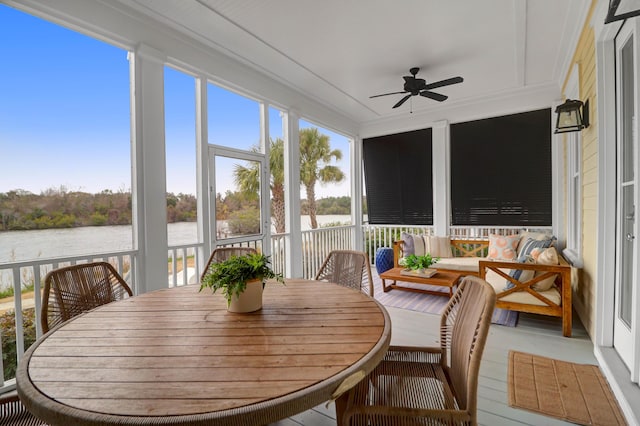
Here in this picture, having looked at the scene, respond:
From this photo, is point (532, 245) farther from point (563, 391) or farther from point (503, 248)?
point (563, 391)

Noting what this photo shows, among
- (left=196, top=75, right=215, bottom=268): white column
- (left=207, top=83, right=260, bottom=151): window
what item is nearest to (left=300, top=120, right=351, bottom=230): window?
(left=207, top=83, right=260, bottom=151): window

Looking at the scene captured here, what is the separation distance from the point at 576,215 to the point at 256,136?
4.08 metres

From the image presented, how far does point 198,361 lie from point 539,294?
10.8 ft

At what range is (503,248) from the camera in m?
4.39

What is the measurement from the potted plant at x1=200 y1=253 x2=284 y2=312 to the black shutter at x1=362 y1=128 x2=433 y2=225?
15.8ft

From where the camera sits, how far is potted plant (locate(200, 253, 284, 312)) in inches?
55.6

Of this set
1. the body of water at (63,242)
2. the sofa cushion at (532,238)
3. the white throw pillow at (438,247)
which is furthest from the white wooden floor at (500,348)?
the body of water at (63,242)

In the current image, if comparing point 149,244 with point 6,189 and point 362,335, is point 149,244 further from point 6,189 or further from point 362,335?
point 362,335

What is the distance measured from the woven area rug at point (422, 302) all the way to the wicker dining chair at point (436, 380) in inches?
84.7

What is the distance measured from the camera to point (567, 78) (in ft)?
12.6

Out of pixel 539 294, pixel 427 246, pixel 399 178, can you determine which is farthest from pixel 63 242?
pixel 399 178

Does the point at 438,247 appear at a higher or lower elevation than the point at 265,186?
lower

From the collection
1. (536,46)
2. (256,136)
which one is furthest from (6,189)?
(536,46)

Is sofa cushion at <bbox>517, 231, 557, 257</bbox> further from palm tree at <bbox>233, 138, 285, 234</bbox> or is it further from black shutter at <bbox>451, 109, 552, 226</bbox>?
palm tree at <bbox>233, 138, 285, 234</bbox>
